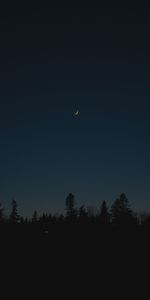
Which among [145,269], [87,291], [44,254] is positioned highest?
[44,254]

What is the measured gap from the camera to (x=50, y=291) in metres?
29.0

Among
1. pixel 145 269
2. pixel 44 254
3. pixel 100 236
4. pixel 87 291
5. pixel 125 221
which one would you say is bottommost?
pixel 87 291

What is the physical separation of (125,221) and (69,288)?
189 feet

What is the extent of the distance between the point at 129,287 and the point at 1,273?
451 inches

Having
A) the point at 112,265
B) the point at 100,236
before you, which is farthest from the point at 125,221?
the point at 112,265

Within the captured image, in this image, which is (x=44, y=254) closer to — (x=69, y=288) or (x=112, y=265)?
(x=112, y=265)

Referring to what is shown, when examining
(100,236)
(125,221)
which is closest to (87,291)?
(100,236)

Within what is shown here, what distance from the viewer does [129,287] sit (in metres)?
30.2

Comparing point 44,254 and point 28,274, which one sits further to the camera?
point 44,254

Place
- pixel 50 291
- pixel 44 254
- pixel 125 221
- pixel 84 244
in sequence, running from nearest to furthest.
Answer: pixel 50 291
pixel 44 254
pixel 84 244
pixel 125 221

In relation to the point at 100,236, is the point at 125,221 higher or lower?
higher

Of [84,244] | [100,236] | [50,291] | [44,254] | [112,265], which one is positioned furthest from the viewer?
[100,236]

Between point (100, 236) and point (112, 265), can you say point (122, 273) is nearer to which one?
point (112, 265)

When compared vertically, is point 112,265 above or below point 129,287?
above
